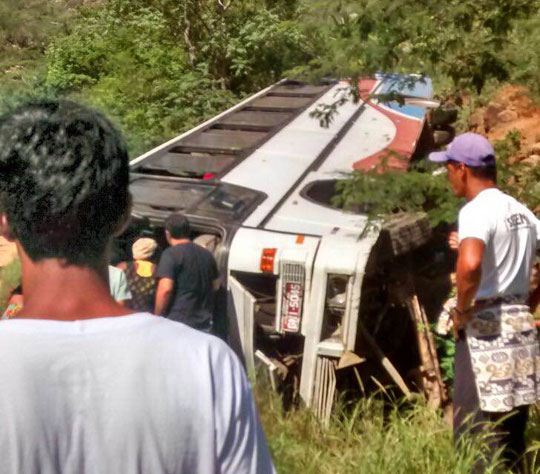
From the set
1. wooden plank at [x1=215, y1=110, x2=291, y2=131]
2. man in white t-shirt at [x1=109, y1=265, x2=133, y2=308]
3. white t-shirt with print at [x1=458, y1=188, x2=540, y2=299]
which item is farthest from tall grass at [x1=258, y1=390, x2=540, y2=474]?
wooden plank at [x1=215, y1=110, x2=291, y2=131]

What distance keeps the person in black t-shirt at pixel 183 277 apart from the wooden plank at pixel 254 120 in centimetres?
294

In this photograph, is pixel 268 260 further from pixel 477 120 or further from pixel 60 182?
pixel 477 120

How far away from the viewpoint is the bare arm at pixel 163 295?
210 inches

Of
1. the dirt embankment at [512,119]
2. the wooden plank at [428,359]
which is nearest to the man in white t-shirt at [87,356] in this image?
the wooden plank at [428,359]

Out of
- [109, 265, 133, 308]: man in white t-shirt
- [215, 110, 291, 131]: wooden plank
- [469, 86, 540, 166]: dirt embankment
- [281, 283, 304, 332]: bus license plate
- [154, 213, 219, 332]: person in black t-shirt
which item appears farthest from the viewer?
[469, 86, 540, 166]: dirt embankment

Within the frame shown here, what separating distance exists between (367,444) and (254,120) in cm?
469

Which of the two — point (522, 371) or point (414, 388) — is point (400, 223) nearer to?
point (414, 388)

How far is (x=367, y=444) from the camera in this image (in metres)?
4.44

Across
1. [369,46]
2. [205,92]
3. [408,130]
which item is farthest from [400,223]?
[205,92]

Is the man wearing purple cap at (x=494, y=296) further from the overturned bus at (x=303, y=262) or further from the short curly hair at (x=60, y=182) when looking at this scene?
the short curly hair at (x=60, y=182)

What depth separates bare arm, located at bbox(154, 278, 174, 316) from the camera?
5336 mm

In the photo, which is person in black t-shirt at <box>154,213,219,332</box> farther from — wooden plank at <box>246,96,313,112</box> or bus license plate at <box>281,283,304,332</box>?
wooden plank at <box>246,96,313,112</box>

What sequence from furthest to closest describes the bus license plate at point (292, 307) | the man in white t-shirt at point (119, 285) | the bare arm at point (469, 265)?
the bus license plate at point (292, 307)
the man in white t-shirt at point (119, 285)
the bare arm at point (469, 265)

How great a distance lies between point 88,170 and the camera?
47.6 inches
